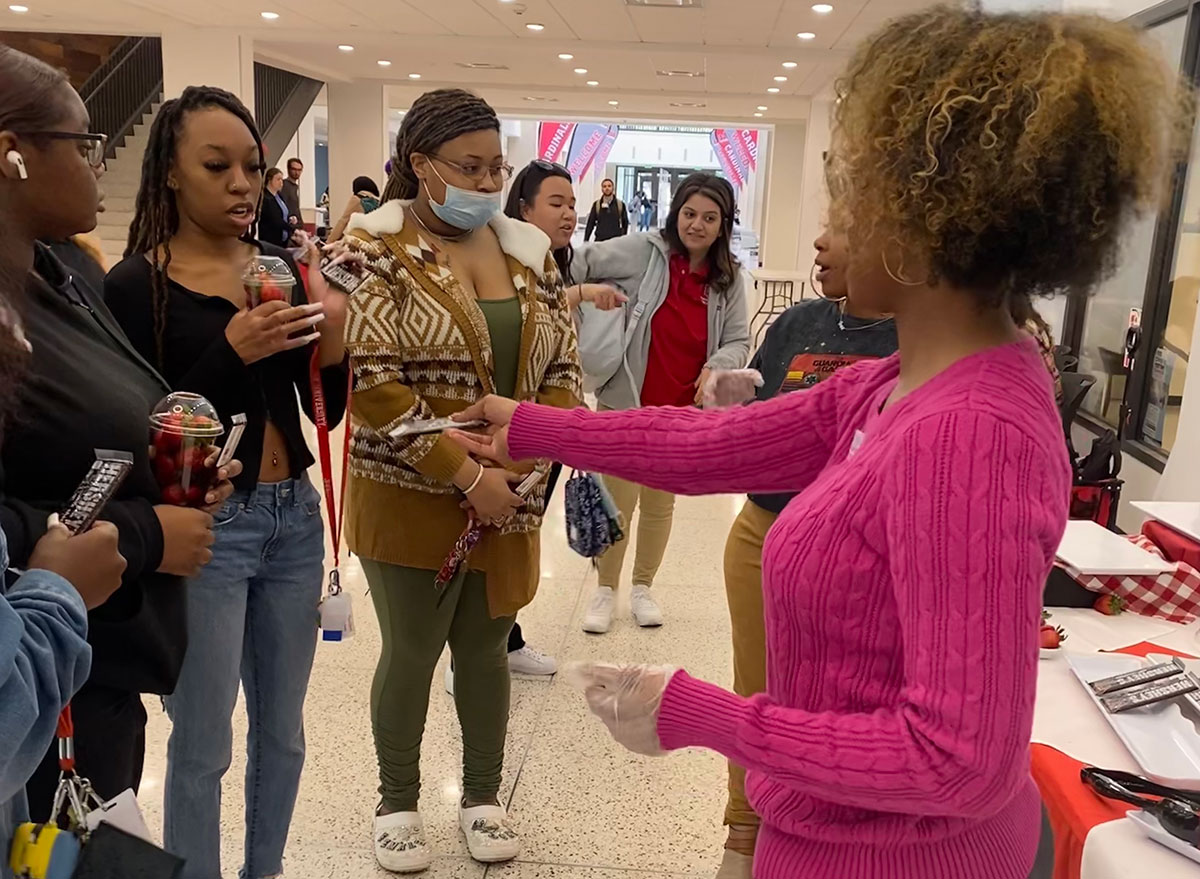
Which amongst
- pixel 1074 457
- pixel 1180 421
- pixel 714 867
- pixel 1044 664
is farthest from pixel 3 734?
pixel 1180 421

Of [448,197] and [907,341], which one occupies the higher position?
[448,197]

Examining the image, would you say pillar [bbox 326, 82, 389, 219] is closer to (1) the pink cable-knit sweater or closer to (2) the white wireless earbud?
(2) the white wireless earbud

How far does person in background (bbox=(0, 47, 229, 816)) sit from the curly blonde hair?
3.22ft

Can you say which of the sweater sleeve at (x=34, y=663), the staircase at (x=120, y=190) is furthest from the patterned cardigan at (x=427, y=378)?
the staircase at (x=120, y=190)

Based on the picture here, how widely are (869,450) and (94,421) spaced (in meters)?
0.98

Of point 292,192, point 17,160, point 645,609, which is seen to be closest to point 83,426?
point 17,160

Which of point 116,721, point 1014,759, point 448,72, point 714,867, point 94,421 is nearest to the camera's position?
point 1014,759

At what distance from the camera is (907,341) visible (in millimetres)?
966

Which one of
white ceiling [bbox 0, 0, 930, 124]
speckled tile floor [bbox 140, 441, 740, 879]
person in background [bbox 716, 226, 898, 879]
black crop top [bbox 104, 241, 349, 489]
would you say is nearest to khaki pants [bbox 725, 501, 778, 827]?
person in background [bbox 716, 226, 898, 879]

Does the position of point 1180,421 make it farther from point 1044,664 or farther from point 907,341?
point 907,341

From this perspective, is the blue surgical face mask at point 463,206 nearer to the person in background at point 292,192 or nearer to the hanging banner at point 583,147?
the person in background at point 292,192

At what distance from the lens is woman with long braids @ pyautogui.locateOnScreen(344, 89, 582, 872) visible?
1883 mm

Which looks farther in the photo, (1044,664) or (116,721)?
(1044,664)

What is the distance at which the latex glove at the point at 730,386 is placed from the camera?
6.75 ft
